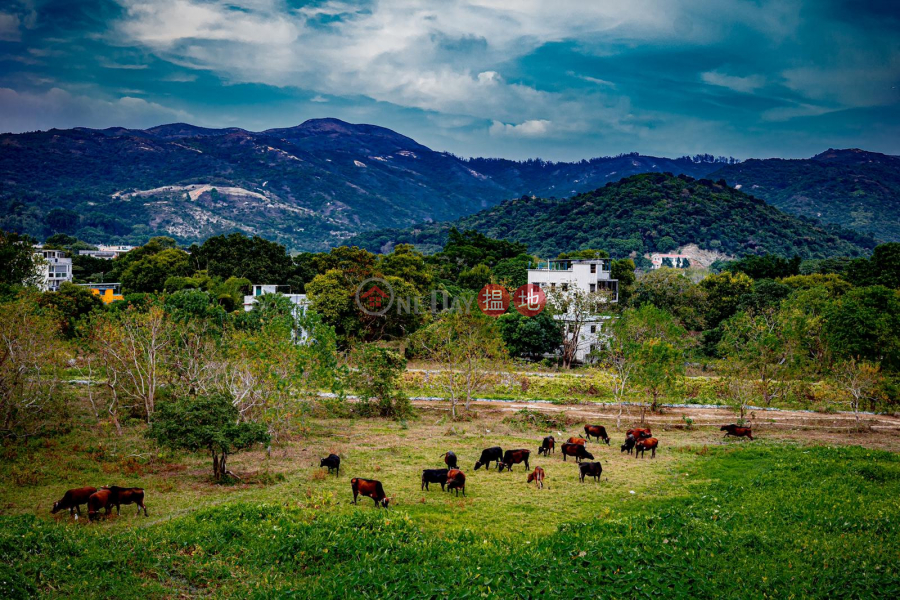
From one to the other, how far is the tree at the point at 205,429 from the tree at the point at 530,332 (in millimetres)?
30739

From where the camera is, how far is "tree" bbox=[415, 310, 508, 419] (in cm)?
3148

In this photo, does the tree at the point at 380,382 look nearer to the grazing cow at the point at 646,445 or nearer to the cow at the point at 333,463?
the cow at the point at 333,463

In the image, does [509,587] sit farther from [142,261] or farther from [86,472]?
[142,261]

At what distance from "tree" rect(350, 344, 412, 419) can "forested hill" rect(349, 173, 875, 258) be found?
4089 inches

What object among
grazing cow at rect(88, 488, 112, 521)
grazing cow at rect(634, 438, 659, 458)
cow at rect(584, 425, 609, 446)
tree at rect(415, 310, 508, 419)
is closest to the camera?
grazing cow at rect(88, 488, 112, 521)

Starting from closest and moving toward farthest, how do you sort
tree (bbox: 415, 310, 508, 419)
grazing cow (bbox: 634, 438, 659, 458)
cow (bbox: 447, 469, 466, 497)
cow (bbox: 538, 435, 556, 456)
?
cow (bbox: 447, 469, 466, 497), grazing cow (bbox: 634, 438, 659, 458), cow (bbox: 538, 435, 556, 456), tree (bbox: 415, 310, 508, 419)

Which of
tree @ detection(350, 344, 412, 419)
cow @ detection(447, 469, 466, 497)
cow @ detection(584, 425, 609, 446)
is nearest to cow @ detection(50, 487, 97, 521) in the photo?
cow @ detection(447, 469, 466, 497)

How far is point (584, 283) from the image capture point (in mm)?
55688

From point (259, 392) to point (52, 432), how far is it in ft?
26.2

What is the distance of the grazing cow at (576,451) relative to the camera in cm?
2158

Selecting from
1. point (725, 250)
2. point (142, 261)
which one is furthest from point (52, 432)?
point (725, 250)

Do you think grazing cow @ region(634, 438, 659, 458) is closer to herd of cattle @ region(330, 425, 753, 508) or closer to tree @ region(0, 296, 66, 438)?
herd of cattle @ region(330, 425, 753, 508)

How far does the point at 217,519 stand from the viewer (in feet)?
44.8

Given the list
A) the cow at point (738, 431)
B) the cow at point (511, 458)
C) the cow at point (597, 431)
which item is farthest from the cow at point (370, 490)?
the cow at point (738, 431)
